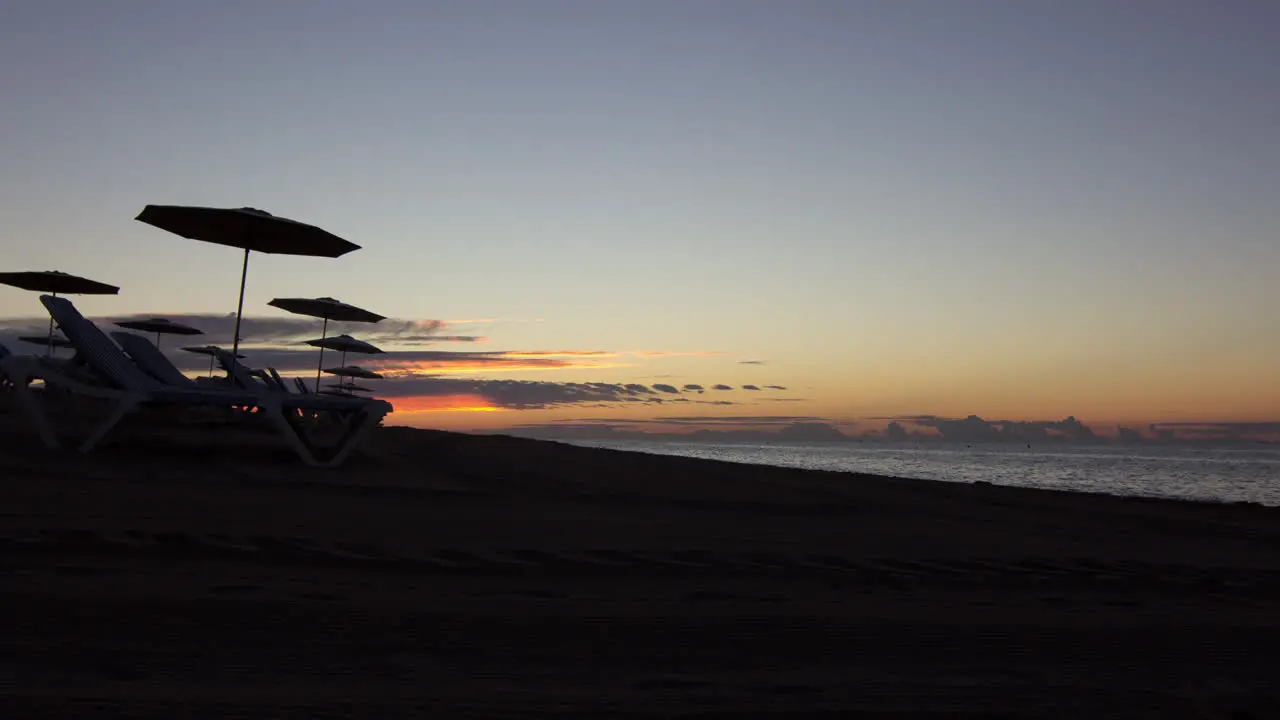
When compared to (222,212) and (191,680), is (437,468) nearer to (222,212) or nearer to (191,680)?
(222,212)

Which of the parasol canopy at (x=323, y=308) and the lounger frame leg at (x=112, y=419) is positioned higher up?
the parasol canopy at (x=323, y=308)

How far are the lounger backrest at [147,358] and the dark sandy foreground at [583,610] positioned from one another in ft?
6.80

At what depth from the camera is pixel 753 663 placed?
2029 millimetres

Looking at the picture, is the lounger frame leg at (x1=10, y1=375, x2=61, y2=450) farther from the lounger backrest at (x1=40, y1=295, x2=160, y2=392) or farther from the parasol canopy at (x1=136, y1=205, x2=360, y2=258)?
the parasol canopy at (x1=136, y1=205, x2=360, y2=258)

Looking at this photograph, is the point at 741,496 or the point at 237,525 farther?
the point at 741,496

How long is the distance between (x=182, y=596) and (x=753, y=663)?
163 cm

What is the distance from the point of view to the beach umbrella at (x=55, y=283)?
14.0 m

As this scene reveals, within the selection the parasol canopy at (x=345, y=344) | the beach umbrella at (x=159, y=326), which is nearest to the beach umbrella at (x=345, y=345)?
the parasol canopy at (x=345, y=344)

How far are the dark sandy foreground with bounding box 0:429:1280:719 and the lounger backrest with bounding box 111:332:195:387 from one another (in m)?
2.07

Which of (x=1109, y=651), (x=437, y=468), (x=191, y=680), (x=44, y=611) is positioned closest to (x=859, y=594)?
(x=1109, y=651)

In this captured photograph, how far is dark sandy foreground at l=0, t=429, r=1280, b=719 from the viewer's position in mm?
1762

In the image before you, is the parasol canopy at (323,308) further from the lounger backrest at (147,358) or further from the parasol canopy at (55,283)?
the lounger backrest at (147,358)

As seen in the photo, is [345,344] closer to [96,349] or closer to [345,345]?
[345,345]

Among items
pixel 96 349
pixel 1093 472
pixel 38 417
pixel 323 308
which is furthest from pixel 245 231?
pixel 1093 472
